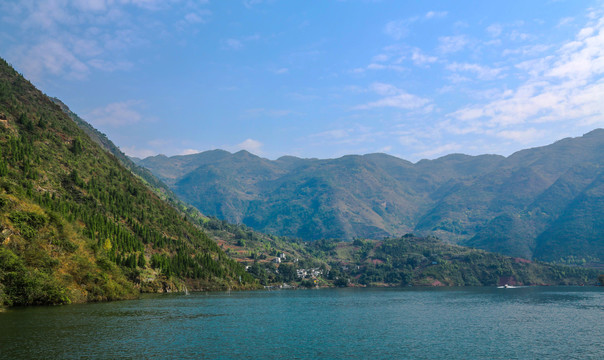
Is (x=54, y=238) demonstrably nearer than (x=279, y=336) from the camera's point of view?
No

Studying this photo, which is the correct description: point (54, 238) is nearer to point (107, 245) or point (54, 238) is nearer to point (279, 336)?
point (107, 245)

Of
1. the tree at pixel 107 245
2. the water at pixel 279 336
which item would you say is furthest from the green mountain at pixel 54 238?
the water at pixel 279 336

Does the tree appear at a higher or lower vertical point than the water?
higher

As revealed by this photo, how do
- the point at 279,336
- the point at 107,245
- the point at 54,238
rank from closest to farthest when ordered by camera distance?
the point at 279,336, the point at 54,238, the point at 107,245

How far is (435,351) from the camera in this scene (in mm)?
66938

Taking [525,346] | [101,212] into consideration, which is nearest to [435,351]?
[525,346]

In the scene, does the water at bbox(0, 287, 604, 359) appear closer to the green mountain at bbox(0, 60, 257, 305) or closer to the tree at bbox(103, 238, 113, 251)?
the green mountain at bbox(0, 60, 257, 305)

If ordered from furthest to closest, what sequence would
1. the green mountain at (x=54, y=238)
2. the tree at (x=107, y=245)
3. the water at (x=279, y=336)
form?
the tree at (x=107, y=245) < the green mountain at (x=54, y=238) < the water at (x=279, y=336)

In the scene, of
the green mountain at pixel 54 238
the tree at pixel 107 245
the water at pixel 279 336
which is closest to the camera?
the water at pixel 279 336

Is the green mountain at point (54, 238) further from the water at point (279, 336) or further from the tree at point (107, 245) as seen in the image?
the water at point (279, 336)

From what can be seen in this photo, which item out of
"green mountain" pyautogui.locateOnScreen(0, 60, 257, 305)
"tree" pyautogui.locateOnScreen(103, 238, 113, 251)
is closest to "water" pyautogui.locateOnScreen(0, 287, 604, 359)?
"green mountain" pyautogui.locateOnScreen(0, 60, 257, 305)

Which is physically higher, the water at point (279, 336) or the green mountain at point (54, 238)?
the green mountain at point (54, 238)

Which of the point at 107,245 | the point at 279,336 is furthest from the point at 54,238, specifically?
the point at 279,336

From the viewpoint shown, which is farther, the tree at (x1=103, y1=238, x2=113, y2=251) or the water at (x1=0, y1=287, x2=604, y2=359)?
the tree at (x1=103, y1=238, x2=113, y2=251)
